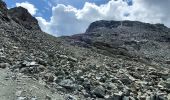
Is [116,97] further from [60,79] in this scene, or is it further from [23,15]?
[23,15]

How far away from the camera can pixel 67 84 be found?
63.2ft

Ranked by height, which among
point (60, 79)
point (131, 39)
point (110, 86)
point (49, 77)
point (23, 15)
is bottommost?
point (110, 86)

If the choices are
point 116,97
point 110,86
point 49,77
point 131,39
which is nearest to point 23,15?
point 49,77

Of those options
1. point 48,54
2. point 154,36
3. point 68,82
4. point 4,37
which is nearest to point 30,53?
point 48,54

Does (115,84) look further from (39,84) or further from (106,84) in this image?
(39,84)

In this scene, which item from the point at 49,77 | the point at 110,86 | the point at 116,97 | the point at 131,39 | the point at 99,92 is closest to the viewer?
the point at 116,97

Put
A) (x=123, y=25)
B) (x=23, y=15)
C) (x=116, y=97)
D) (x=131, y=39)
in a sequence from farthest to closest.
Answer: (x=123, y=25), (x=131, y=39), (x=23, y=15), (x=116, y=97)

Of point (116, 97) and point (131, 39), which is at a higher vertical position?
point (131, 39)

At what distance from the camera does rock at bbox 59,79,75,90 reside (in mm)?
19031

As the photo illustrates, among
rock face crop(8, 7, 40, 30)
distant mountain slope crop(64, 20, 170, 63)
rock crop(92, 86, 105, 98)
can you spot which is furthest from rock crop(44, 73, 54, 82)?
rock face crop(8, 7, 40, 30)

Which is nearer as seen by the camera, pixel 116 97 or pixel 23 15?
pixel 116 97

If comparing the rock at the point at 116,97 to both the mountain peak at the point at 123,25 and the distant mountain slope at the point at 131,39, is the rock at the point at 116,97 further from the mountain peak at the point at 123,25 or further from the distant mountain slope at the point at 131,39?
the mountain peak at the point at 123,25

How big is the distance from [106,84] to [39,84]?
414 cm

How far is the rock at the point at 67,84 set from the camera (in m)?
19.0
